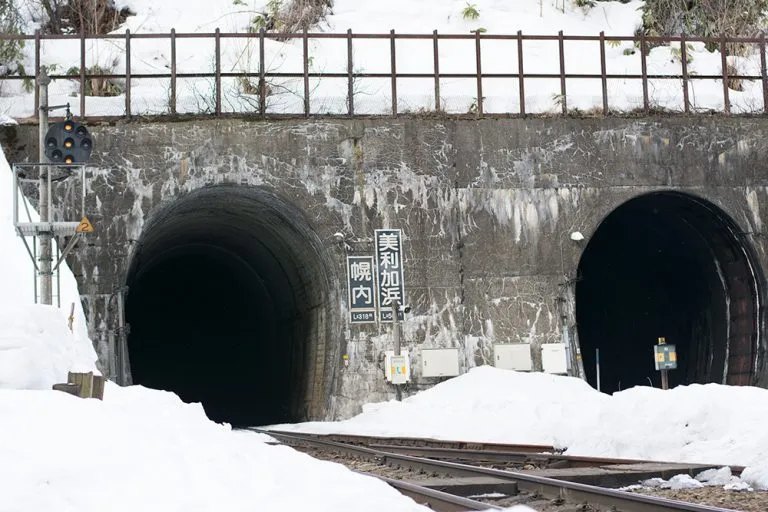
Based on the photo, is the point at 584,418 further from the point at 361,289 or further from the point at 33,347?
the point at 33,347

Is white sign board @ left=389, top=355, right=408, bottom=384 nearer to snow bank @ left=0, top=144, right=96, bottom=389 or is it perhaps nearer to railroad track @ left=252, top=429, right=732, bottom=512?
railroad track @ left=252, top=429, right=732, bottom=512

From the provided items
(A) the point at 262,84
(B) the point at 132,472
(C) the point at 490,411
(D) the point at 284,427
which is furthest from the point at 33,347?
(A) the point at 262,84

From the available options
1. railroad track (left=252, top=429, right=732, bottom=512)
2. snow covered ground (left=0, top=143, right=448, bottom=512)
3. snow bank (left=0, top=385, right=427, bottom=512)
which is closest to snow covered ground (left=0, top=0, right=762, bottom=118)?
railroad track (left=252, top=429, right=732, bottom=512)

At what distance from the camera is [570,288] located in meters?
21.5

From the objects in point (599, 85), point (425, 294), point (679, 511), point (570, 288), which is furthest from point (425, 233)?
point (679, 511)

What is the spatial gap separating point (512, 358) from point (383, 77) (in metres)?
6.42

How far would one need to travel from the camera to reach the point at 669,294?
26.0 meters

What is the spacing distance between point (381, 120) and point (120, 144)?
203 inches

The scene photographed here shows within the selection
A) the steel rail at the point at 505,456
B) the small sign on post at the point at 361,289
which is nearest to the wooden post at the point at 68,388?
the steel rail at the point at 505,456

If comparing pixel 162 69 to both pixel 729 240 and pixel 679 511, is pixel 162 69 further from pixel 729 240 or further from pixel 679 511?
pixel 679 511

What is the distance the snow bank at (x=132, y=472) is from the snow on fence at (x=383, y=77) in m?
14.1

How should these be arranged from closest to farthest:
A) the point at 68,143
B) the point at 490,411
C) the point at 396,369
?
the point at 68,143 < the point at 490,411 < the point at 396,369

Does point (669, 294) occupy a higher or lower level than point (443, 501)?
higher

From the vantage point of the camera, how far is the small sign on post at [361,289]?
20828 millimetres
